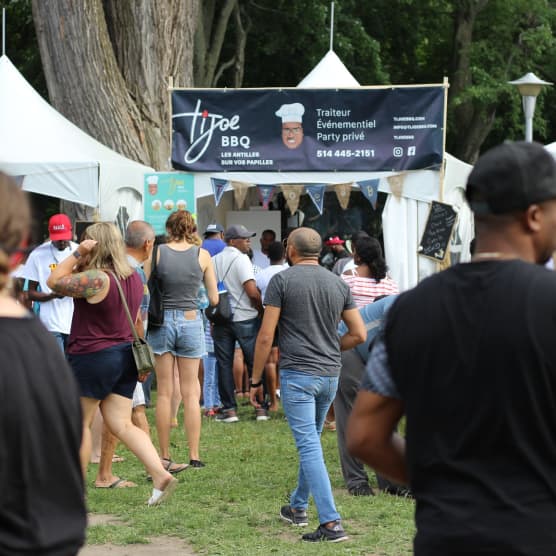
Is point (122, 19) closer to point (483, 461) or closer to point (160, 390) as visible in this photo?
point (160, 390)

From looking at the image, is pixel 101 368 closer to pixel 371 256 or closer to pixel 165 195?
pixel 371 256

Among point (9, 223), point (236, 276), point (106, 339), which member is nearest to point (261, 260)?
point (236, 276)

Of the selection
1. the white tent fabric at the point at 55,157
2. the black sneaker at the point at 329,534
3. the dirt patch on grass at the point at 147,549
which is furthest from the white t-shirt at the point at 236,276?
the black sneaker at the point at 329,534

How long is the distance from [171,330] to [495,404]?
5673mm

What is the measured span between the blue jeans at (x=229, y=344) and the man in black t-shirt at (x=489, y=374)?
8.04 m

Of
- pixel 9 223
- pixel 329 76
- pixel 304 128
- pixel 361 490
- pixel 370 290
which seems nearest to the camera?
pixel 9 223

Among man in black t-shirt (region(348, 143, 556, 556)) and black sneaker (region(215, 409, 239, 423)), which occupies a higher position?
man in black t-shirt (region(348, 143, 556, 556))

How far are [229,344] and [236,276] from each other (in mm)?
707

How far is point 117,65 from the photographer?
1535 cm

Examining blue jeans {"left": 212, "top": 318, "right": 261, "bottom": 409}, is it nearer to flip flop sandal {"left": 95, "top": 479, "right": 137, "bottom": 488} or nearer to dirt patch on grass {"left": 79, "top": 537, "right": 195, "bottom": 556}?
flip flop sandal {"left": 95, "top": 479, "right": 137, "bottom": 488}

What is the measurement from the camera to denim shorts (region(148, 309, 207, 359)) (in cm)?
786

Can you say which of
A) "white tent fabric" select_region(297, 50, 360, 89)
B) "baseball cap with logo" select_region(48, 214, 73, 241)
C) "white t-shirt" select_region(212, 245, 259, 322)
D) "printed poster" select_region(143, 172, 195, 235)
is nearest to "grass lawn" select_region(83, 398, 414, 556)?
"white t-shirt" select_region(212, 245, 259, 322)

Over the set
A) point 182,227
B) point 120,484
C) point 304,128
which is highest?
point 304,128

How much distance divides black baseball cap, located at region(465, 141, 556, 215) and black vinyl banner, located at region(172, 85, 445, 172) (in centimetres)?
1012
